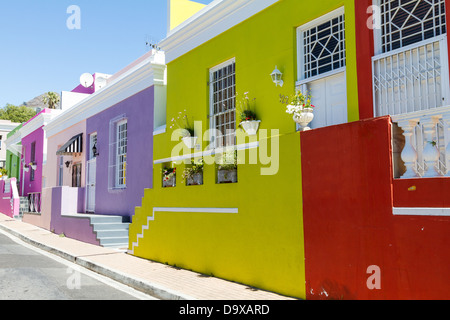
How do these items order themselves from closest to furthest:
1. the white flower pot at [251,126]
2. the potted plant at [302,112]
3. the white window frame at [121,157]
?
1. the potted plant at [302,112]
2. the white flower pot at [251,126]
3. the white window frame at [121,157]

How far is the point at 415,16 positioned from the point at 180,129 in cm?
548

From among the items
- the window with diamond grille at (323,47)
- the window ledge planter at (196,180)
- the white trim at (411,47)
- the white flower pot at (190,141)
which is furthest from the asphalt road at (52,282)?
the white trim at (411,47)

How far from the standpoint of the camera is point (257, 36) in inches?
309

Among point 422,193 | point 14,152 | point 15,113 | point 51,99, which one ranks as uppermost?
point 15,113

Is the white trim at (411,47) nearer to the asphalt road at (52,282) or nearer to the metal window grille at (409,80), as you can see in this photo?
the metal window grille at (409,80)

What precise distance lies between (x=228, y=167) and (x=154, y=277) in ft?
7.60

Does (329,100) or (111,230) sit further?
(111,230)

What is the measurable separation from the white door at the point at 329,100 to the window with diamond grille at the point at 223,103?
206cm

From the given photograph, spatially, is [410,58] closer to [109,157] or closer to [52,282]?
[52,282]

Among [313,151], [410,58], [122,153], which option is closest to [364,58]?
[410,58]

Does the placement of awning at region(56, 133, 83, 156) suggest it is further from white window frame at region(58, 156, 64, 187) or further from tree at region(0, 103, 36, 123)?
tree at region(0, 103, 36, 123)

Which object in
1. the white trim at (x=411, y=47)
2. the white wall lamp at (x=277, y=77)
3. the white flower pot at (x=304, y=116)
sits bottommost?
the white flower pot at (x=304, y=116)

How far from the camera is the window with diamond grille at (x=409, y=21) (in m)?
5.38

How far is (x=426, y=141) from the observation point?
460 cm
